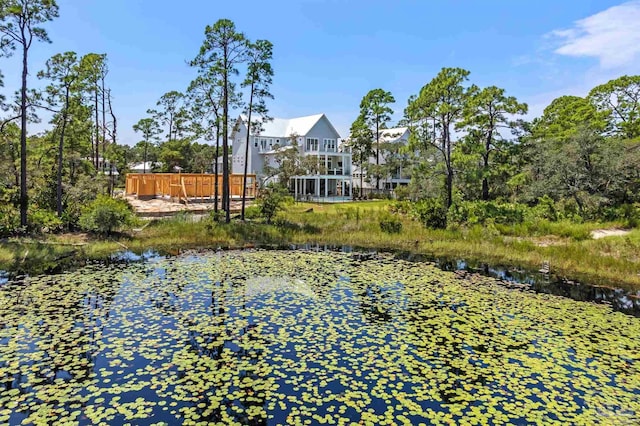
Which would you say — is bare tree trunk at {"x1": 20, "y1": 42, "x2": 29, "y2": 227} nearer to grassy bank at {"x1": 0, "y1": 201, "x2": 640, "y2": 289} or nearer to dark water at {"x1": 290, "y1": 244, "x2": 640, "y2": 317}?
grassy bank at {"x1": 0, "y1": 201, "x2": 640, "y2": 289}

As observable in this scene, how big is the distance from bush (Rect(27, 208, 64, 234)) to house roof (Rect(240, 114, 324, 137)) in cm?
2800

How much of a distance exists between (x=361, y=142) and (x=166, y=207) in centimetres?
2265

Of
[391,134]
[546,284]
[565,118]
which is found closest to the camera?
[546,284]

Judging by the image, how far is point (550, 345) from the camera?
7.05 m

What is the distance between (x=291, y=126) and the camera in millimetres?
44375

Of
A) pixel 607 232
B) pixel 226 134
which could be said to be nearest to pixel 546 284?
pixel 607 232

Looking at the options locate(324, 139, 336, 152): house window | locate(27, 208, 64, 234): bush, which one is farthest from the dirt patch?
locate(324, 139, 336, 152): house window

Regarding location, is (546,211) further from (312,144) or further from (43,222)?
(312,144)

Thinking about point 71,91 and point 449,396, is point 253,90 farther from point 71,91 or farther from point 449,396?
point 449,396

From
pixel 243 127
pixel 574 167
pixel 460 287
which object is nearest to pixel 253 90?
pixel 460 287

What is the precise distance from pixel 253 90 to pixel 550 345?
16.3 m

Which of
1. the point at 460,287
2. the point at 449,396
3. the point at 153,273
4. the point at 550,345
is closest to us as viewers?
the point at 449,396

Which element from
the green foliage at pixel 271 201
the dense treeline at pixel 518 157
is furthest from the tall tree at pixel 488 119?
the green foliage at pixel 271 201

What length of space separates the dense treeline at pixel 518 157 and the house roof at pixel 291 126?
610 inches
